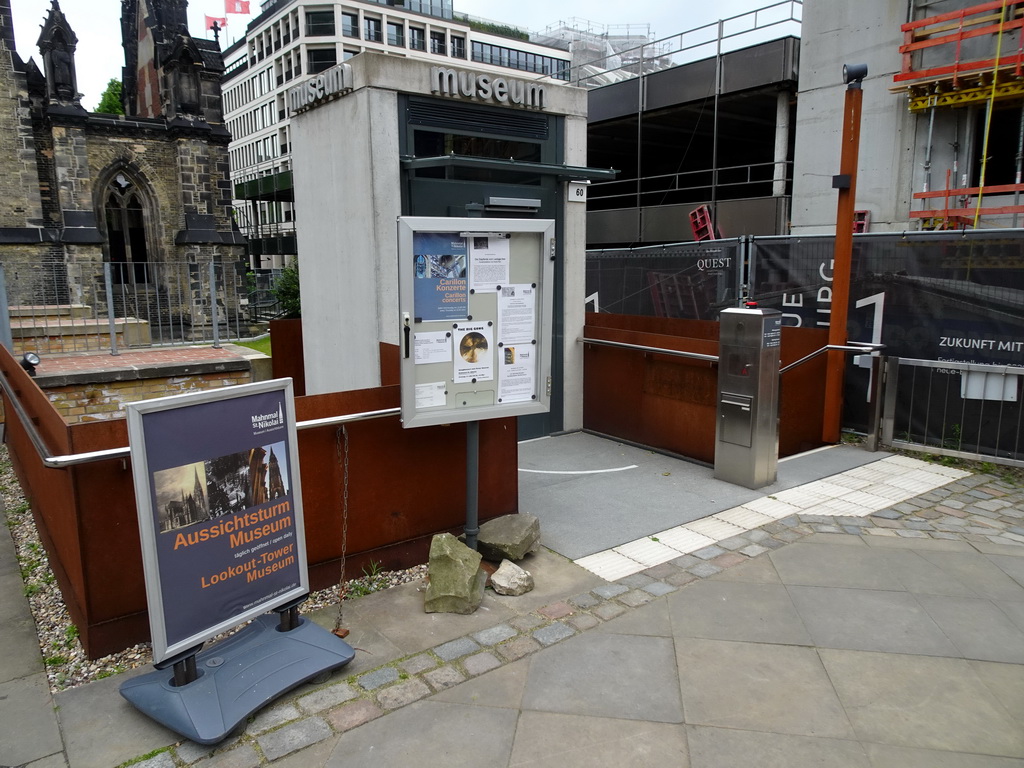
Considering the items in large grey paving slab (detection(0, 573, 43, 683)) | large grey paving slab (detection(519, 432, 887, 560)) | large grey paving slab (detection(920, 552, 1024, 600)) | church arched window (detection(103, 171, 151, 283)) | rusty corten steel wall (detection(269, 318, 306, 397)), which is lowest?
large grey paving slab (detection(0, 573, 43, 683))

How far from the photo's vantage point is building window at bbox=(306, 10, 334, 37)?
6531 centimetres

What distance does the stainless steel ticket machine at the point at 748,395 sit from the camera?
6.36m

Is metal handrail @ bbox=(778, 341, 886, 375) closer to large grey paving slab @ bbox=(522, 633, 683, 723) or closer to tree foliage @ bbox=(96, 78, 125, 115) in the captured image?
large grey paving slab @ bbox=(522, 633, 683, 723)

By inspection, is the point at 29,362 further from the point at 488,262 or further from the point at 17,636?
the point at 488,262

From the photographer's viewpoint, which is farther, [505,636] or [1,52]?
[1,52]

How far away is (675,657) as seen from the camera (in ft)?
12.8

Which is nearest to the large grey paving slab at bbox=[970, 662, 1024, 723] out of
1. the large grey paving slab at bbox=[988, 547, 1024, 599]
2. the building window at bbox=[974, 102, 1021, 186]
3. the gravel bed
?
the large grey paving slab at bbox=[988, 547, 1024, 599]

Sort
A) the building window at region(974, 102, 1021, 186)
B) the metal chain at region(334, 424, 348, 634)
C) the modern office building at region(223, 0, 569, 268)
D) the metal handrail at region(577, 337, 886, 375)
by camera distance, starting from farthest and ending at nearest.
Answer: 1. the modern office building at region(223, 0, 569, 268)
2. the building window at region(974, 102, 1021, 186)
3. the metal handrail at region(577, 337, 886, 375)
4. the metal chain at region(334, 424, 348, 634)

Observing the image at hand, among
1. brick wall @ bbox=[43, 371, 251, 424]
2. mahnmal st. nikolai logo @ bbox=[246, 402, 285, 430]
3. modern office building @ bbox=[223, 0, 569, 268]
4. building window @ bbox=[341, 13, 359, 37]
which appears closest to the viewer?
mahnmal st. nikolai logo @ bbox=[246, 402, 285, 430]

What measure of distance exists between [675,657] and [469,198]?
523 cm

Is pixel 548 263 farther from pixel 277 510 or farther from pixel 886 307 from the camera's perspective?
pixel 886 307

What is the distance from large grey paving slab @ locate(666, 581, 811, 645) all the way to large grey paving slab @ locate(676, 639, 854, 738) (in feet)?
0.33

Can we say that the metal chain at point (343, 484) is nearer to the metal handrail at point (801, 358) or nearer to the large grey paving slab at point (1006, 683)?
the large grey paving slab at point (1006, 683)

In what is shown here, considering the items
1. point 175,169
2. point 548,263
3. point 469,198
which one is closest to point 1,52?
point 175,169
